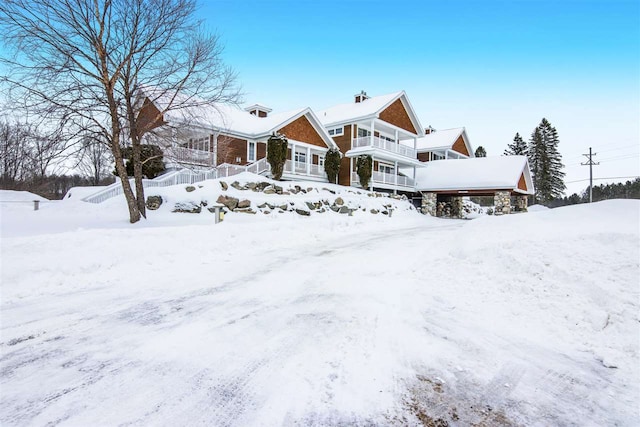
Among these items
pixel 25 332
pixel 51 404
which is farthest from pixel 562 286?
pixel 25 332

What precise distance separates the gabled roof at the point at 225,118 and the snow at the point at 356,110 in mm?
3547

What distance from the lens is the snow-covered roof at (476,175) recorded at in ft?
85.1

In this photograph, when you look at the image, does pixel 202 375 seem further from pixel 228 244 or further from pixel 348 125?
pixel 348 125

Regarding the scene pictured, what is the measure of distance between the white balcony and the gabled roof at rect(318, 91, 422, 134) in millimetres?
5164

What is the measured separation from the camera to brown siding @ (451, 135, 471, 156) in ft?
138

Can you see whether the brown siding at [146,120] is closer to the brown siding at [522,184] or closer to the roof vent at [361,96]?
the roof vent at [361,96]

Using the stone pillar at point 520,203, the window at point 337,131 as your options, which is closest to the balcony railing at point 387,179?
the window at point 337,131

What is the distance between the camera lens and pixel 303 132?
25500 millimetres

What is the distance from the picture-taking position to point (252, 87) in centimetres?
1299

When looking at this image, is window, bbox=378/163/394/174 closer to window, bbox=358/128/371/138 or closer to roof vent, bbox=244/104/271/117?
window, bbox=358/128/371/138

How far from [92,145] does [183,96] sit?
11.4ft

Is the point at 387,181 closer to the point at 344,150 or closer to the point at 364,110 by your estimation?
the point at 344,150

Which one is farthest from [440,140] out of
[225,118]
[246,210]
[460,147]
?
[246,210]

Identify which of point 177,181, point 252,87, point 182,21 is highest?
point 182,21
